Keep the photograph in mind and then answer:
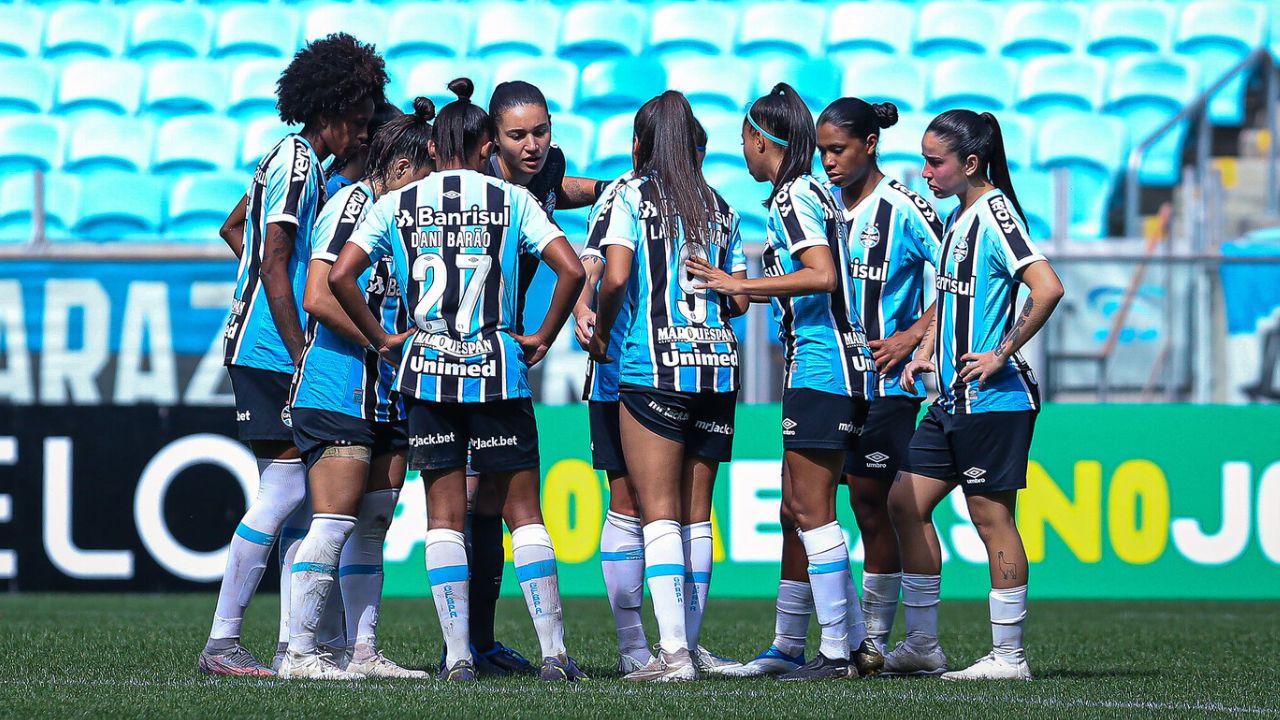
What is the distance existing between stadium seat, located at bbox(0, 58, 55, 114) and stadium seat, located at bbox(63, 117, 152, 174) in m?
0.71

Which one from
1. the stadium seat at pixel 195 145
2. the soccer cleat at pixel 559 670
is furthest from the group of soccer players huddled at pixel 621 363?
the stadium seat at pixel 195 145

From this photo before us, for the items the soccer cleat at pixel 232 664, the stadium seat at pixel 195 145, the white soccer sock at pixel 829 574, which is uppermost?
the stadium seat at pixel 195 145

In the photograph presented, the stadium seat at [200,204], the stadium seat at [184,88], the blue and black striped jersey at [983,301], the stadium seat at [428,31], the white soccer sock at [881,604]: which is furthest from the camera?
the stadium seat at [428,31]

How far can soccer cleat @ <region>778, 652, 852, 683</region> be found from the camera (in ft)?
16.1

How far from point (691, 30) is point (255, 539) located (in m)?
10.5

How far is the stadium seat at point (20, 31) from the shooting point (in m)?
15.0

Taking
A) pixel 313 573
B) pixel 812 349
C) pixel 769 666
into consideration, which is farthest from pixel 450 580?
pixel 812 349

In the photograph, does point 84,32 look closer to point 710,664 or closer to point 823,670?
point 710,664

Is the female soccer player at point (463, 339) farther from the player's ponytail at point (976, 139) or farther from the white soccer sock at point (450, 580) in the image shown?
the player's ponytail at point (976, 139)

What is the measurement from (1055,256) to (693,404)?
522 cm

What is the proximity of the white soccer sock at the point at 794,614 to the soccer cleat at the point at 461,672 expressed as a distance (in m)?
1.07

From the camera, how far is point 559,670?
15.7ft

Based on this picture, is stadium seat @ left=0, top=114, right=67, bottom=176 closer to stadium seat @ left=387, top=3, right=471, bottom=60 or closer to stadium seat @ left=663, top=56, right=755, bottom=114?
stadium seat @ left=387, top=3, right=471, bottom=60

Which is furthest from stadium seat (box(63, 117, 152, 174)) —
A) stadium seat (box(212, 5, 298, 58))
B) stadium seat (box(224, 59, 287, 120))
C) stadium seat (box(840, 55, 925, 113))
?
stadium seat (box(840, 55, 925, 113))
